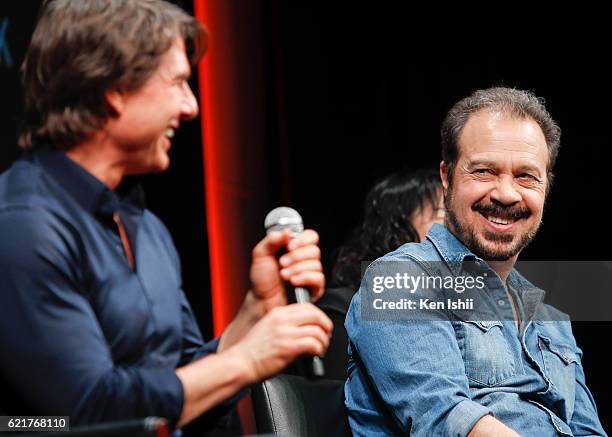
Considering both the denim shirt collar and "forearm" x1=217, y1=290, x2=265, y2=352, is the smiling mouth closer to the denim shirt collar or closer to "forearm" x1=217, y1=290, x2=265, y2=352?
the denim shirt collar

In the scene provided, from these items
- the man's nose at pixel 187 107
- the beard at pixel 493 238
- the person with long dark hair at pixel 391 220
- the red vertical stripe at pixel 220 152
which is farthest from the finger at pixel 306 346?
the red vertical stripe at pixel 220 152

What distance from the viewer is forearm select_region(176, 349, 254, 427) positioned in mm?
1171

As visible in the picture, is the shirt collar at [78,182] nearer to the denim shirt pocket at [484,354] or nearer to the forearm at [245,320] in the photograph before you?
the forearm at [245,320]

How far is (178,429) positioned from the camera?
121 cm

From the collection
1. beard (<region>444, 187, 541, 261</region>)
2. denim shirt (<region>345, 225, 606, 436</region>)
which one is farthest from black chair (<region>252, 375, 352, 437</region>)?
beard (<region>444, 187, 541, 261</region>)

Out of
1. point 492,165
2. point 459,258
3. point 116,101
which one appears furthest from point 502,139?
point 116,101

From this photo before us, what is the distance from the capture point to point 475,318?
1835mm

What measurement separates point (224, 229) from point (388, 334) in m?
1.33

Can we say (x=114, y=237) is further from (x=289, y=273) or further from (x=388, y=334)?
(x=388, y=334)

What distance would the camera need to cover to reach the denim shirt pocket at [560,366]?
1.92 metres

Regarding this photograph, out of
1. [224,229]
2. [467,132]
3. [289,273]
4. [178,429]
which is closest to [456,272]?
[467,132]

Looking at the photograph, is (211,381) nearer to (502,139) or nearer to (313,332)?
(313,332)

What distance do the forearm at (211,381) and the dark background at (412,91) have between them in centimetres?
206

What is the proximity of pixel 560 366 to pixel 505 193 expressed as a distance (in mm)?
415
